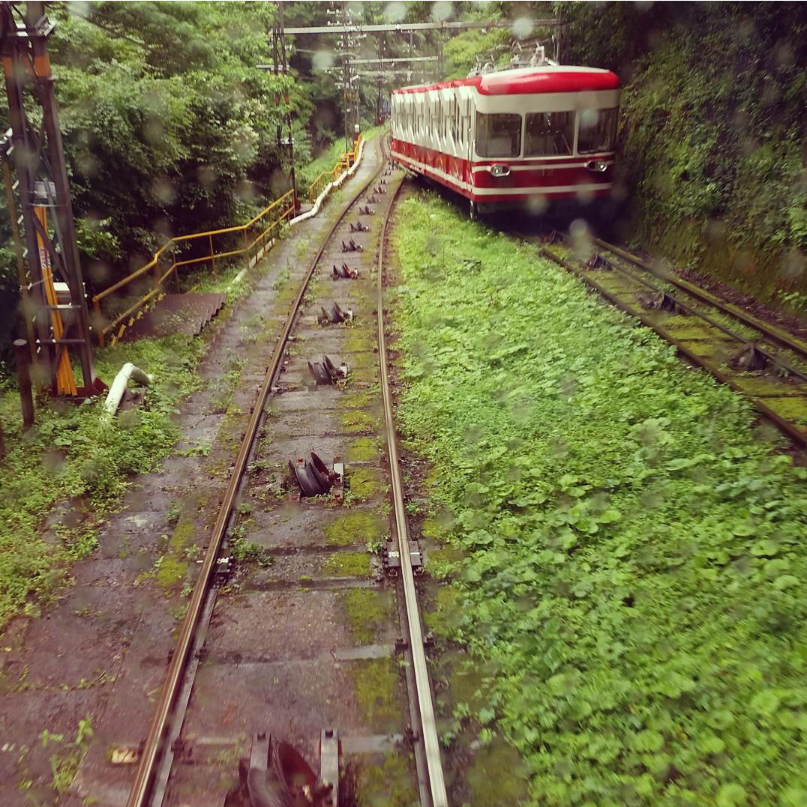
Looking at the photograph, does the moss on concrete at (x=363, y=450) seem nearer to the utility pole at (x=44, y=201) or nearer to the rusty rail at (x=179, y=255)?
the utility pole at (x=44, y=201)

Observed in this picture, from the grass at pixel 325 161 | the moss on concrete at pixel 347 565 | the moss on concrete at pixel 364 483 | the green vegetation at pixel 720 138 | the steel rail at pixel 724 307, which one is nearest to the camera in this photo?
the moss on concrete at pixel 347 565

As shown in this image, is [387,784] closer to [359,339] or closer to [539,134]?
[359,339]

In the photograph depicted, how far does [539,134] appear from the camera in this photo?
13.7 m

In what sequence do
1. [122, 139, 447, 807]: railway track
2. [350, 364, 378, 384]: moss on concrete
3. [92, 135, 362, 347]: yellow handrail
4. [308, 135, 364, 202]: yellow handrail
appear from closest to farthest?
[122, 139, 447, 807]: railway track, [350, 364, 378, 384]: moss on concrete, [92, 135, 362, 347]: yellow handrail, [308, 135, 364, 202]: yellow handrail

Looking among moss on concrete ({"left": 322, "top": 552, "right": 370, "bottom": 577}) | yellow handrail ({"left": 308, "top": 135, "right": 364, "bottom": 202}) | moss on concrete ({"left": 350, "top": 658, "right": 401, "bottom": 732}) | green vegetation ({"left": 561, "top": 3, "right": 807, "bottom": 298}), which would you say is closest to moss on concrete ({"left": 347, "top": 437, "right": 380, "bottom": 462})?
moss on concrete ({"left": 322, "top": 552, "right": 370, "bottom": 577})

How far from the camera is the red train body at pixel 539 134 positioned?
43.9 feet

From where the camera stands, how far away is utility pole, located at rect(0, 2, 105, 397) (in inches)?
287

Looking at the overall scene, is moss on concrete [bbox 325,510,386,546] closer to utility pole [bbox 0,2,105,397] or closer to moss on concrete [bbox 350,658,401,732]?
moss on concrete [bbox 350,658,401,732]

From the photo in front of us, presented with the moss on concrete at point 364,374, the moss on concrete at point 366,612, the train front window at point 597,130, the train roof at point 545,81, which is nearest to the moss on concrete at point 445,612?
the moss on concrete at point 366,612

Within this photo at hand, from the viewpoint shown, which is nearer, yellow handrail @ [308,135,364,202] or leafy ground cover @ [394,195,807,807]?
leafy ground cover @ [394,195,807,807]

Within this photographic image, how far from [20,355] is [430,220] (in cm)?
Answer: 1356

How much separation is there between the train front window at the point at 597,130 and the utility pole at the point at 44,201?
9.52m

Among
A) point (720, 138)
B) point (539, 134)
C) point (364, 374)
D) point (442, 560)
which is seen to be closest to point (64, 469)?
point (364, 374)

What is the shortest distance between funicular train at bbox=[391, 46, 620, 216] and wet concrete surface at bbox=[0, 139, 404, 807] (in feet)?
28.5
